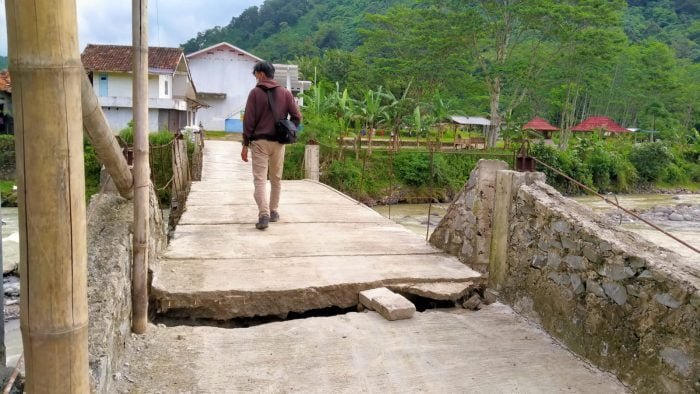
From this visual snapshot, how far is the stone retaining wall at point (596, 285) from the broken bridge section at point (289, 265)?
1.56ft

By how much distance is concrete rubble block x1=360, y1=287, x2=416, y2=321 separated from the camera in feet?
11.8

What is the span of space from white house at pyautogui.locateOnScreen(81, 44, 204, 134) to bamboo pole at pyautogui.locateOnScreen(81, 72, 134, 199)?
24.1 meters

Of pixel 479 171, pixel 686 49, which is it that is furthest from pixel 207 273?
pixel 686 49

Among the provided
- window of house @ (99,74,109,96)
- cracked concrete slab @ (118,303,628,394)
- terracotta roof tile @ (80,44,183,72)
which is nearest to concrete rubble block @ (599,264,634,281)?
cracked concrete slab @ (118,303,628,394)

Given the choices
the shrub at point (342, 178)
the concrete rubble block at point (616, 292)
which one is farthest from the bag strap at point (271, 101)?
the shrub at point (342, 178)

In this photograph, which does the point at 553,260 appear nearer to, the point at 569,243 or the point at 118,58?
the point at 569,243

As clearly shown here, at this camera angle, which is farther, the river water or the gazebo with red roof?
the gazebo with red roof

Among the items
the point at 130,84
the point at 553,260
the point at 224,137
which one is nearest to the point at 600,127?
the point at 224,137

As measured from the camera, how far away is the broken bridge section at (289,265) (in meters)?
3.70

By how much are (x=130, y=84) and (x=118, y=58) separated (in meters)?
2.04

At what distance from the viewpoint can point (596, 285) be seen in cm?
310

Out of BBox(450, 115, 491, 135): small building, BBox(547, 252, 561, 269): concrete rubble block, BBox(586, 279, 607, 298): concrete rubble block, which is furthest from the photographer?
BBox(450, 115, 491, 135): small building

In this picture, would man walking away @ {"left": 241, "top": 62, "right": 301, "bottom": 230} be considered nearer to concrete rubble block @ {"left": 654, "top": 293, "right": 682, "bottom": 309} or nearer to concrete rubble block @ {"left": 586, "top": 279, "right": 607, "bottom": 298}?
concrete rubble block @ {"left": 586, "top": 279, "right": 607, "bottom": 298}

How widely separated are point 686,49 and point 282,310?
61.7m
